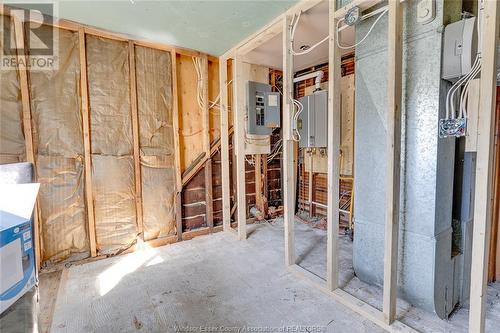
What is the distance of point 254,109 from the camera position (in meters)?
3.34

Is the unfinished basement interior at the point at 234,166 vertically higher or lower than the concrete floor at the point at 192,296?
higher

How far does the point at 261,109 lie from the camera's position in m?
3.41

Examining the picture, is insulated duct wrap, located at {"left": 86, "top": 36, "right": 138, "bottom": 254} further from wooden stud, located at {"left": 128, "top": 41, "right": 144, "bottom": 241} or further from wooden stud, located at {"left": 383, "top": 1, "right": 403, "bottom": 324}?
wooden stud, located at {"left": 383, "top": 1, "right": 403, "bottom": 324}

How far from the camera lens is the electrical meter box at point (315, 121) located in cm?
310

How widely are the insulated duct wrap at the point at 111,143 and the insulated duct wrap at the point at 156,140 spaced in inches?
5.8

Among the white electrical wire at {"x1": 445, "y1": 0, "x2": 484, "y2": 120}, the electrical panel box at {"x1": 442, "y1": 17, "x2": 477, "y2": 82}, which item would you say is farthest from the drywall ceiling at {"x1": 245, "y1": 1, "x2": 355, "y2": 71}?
the white electrical wire at {"x1": 445, "y1": 0, "x2": 484, "y2": 120}

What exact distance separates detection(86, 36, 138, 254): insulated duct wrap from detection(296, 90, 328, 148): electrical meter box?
6.93ft

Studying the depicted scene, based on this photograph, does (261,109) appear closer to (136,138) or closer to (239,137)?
(239,137)

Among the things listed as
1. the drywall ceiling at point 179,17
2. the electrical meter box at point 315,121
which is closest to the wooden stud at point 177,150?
the drywall ceiling at point 179,17

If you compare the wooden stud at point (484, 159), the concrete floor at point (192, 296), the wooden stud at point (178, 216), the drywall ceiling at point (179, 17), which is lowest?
the concrete floor at point (192, 296)

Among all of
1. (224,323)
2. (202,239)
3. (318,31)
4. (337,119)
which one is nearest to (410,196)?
(337,119)

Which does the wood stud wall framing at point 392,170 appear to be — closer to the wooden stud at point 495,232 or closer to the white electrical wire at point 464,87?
the white electrical wire at point 464,87

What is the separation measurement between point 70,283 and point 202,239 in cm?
143

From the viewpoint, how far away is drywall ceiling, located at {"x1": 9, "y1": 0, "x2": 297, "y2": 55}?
7.05 ft
